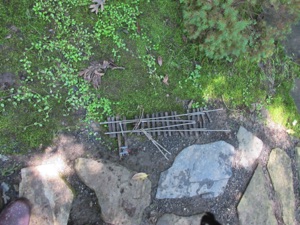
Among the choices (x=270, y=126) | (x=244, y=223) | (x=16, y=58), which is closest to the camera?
(x=16, y=58)

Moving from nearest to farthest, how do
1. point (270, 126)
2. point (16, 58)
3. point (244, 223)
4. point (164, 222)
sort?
point (16, 58), point (164, 222), point (244, 223), point (270, 126)

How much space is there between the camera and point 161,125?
4.48 m

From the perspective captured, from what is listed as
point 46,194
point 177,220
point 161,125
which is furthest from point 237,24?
point 46,194

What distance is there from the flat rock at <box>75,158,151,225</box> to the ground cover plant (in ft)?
2.16

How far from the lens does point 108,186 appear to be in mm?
4090

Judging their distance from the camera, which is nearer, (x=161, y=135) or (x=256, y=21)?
(x=161, y=135)

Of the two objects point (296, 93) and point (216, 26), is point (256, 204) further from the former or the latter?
point (216, 26)

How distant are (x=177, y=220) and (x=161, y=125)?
1450mm

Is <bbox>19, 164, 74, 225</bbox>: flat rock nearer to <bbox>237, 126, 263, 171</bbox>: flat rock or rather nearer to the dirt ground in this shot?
the dirt ground

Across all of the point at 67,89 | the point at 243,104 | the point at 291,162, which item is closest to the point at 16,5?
the point at 67,89

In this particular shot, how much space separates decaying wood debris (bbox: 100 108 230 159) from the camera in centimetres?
426

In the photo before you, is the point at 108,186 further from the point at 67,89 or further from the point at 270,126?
the point at 270,126

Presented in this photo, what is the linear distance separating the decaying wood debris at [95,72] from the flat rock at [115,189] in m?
1.12

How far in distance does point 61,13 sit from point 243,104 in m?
3.27
